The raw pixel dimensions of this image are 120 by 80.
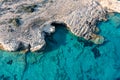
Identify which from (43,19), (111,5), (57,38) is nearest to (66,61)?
(57,38)

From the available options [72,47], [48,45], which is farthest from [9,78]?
[72,47]

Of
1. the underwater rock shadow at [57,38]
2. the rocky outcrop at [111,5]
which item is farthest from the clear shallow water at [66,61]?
the rocky outcrop at [111,5]

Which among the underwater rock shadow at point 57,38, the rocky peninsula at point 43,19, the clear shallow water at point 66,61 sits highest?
the rocky peninsula at point 43,19

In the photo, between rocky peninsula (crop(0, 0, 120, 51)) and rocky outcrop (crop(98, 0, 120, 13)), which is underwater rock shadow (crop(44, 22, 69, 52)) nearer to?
rocky peninsula (crop(0, 0, 120, 51))

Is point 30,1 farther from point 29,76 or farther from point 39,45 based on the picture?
point 29,76

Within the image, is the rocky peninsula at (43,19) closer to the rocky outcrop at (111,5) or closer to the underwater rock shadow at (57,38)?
the rocky outcrop at (111,5)

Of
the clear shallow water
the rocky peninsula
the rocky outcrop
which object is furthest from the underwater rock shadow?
the rocky outcrop
